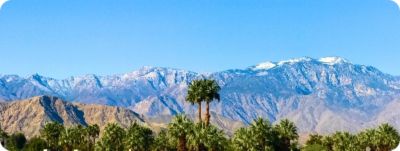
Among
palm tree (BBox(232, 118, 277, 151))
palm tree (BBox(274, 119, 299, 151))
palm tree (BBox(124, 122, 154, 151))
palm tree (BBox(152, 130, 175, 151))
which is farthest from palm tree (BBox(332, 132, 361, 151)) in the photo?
palm tree (BBox(124, 122, 154, 151))

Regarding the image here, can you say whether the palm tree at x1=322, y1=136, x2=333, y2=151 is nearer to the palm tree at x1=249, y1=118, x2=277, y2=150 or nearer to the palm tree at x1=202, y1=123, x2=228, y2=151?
the palm tree at x1=249, y1=118, x2=277, y2=150

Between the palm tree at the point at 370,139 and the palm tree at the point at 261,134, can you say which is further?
the palm tree at the point at 370,139

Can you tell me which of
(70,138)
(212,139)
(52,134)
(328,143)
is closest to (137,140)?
(212,139)

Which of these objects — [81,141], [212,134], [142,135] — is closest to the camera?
[212,134]

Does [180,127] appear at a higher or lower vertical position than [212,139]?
higher

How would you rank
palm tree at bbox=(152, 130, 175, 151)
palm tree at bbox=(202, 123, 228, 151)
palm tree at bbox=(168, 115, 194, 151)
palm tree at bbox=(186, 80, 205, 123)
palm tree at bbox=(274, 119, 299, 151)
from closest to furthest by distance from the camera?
1. palm tree at bbox=(202, 123, 228, 151)
2. palm tree at bbox=(168, 115, 194, 151)
3. palm tree at bbox=(186, 80, 205, 123)
4. palm tree at bbox=(274, 119, 299, 151)
5. palm tree at bbox=(152, 130, 175, 151)

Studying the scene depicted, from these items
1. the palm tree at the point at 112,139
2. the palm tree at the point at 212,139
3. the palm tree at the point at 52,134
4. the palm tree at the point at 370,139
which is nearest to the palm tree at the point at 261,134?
the palm tree at the point at 212,139

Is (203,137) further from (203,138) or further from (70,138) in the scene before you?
(70,138)

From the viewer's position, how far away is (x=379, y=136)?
331 ft

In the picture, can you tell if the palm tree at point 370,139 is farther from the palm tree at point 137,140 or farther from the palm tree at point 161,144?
the palm tree at point 137,140

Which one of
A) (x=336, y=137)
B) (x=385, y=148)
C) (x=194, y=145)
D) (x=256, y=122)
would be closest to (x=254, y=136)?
(x=256, y=122)

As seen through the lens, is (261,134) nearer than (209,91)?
No

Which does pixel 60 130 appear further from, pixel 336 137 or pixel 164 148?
pixel 336 137

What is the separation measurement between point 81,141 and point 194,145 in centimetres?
5271
